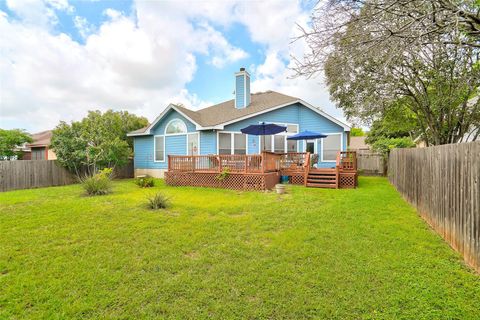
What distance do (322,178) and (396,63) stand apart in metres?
5.55

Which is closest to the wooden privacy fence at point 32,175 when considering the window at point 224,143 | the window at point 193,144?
the window at point 193,144

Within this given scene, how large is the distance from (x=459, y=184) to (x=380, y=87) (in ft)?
21.9

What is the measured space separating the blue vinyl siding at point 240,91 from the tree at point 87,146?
24.8 feet

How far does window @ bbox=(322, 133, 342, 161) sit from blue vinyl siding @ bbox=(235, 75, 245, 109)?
223 inches

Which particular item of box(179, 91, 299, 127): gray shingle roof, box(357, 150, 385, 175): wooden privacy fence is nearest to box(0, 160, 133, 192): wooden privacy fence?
box(179, 91, 299, 127): gray shingle roof

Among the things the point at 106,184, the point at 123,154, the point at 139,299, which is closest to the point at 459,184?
the point at 139,299

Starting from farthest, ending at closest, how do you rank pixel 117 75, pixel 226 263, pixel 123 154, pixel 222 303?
pixel 117 75 → pixel 123 154 → pixel 226 263 → pixel 222 303

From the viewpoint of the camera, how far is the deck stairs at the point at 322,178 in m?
10.7

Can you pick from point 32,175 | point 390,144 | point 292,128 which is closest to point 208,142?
point 292,128

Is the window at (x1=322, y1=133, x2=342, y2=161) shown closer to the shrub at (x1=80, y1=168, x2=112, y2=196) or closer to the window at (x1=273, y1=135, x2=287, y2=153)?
the window at (x1=273, y1=135, x2=287, y2=153)

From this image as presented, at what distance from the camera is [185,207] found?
7254 millimetres

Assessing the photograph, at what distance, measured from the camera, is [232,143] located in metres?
14.0

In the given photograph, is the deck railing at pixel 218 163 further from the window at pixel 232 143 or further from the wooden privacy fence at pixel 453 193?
the wooden privacy fence at pixel 453 193

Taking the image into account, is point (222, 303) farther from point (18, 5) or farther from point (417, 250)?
point (18, 5)
